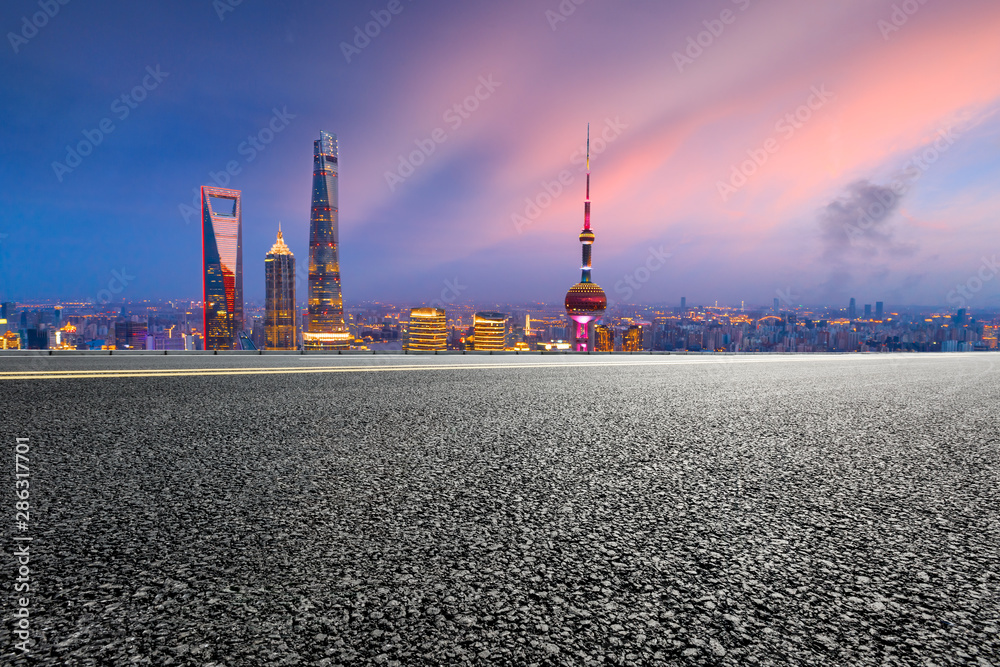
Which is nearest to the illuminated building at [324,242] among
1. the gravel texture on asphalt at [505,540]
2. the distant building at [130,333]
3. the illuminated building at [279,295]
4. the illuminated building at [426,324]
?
the illuminated building at [279,295]

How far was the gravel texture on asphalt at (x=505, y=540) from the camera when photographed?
139cm

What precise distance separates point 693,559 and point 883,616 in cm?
56

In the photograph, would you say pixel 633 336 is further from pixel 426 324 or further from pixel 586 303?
pixel 586 303

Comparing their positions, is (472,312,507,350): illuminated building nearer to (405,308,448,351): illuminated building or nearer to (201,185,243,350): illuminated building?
(405,308,448,351): illuminated building

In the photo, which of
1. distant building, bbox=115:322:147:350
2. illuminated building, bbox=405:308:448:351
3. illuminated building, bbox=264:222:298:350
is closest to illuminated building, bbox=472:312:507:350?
illuminated building, bbox=405:308:448:351

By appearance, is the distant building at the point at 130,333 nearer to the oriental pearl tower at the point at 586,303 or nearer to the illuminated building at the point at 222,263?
the illuminated building at the point at 222,263

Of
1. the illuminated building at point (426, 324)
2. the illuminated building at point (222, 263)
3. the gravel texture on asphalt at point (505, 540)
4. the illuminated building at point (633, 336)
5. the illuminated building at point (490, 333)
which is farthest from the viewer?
the illuminated building at point (222, 263)

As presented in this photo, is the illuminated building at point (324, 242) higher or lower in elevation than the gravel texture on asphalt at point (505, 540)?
higher

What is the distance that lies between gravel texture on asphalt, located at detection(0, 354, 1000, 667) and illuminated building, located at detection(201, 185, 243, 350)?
9893cm

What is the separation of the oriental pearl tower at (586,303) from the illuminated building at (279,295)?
6609cm

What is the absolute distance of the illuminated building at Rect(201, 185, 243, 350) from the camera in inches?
3787

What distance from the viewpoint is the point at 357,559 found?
1.86 meters

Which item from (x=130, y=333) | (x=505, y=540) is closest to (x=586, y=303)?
(x=130, y=333)

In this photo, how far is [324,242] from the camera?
13812 cm
